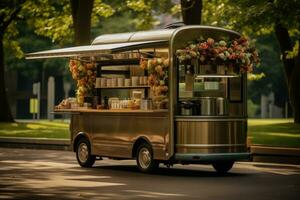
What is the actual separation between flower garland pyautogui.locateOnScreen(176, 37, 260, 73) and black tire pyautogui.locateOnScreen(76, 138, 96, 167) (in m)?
3.62

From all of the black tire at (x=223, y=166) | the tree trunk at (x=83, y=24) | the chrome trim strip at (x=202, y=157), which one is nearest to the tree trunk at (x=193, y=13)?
the tree trunk at (x=83, y=24)

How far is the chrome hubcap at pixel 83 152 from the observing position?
20969 mm

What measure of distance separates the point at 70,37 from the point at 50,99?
7.45 m

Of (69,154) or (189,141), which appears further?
(69,154)

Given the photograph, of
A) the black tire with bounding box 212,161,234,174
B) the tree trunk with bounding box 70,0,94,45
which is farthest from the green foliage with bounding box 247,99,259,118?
the black tire with bounding box 212,161,234,174

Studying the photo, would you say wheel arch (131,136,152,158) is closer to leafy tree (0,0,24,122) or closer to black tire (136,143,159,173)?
black tire (136,143,159,173)

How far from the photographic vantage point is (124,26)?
70.4 meters

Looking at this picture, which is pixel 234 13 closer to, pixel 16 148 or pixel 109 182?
pixel 16 148

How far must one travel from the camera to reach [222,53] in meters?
19.0

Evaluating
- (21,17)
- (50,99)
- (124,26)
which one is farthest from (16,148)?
(124,26)

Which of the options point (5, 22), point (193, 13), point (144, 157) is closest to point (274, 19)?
point (193, 13)

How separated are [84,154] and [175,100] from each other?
11.4 feet

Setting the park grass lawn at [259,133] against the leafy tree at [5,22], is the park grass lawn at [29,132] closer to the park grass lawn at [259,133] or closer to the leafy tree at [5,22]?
the park grass lawn at [259,133]

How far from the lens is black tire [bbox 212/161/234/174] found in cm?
1916
